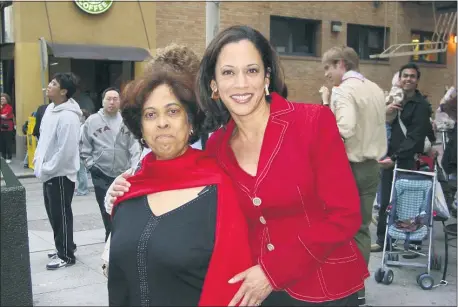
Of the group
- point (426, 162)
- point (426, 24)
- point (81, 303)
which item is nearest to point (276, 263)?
point (81, 303)

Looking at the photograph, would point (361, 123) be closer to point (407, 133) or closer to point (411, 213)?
point (411, 213)

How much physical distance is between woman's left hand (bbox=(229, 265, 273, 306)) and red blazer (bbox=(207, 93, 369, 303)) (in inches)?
1.1

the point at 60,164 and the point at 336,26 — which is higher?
the point at 336,26

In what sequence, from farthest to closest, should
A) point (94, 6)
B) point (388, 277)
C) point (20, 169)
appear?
1. point (94, 6)
2. point (20, 169)
3. point (388, 277)

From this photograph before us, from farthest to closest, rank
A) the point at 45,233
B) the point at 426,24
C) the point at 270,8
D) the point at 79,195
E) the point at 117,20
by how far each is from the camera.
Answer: the point at 426,24 → the point at 270,8 → the point at 117,20 → the point at 79,195 → the point at 45,233

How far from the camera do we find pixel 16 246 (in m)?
3.24

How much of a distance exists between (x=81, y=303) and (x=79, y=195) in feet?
18.5

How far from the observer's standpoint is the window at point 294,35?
1886cm

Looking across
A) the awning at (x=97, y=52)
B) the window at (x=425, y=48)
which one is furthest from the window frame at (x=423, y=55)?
the awning at (x=97, y=52)

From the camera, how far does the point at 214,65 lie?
92.2 inches

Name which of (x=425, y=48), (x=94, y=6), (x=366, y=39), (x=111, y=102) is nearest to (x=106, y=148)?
(x=111, y=102)

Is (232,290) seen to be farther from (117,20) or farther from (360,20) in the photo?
(360,20)

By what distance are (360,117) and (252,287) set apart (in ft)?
11.0

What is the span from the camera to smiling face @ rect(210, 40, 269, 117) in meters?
2.27
